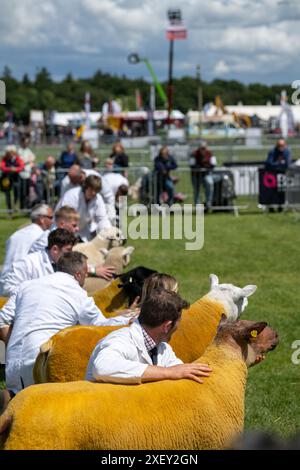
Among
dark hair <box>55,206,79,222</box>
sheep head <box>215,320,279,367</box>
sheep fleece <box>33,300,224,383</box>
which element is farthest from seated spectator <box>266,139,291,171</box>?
sheep head <box>215,320,279,367</box>

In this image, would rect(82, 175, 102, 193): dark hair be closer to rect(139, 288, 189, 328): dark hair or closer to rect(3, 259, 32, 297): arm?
rect(3, 259, 32, 297): arm

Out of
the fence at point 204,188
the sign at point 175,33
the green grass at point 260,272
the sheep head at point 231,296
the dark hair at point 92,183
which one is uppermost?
the sign at point 175,33

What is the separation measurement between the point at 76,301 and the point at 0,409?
1.39m

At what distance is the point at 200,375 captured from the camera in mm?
4289

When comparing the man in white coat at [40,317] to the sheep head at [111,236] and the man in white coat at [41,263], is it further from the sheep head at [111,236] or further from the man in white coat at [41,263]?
the sheep head at [111,236]

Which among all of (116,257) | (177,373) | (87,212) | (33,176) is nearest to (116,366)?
(177,373)

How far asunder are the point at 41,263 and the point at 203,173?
44.9ft

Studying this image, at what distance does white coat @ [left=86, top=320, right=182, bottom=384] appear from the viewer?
4.27 meters

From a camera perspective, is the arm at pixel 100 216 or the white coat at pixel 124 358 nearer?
the white coat at pixel 124 358

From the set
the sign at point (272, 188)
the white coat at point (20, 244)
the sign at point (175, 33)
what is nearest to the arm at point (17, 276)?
the white coat at point (20, 244)

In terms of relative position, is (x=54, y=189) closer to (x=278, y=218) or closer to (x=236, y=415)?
(x=278, y=218)

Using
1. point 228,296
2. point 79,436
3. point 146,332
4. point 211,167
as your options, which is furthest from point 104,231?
point 211,167

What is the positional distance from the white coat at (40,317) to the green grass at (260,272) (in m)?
1.44

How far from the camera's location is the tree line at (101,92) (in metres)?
127
